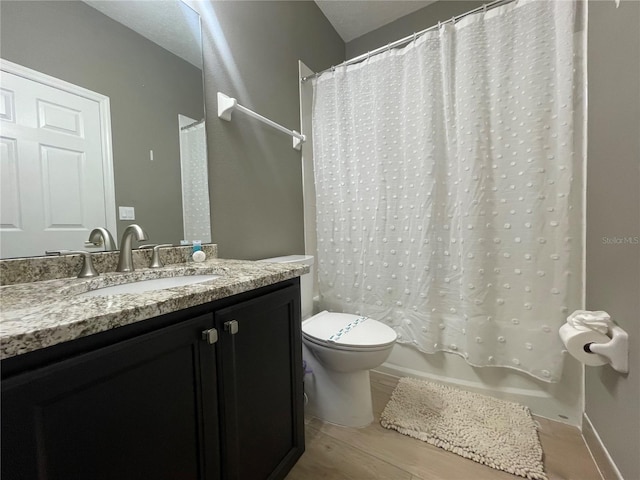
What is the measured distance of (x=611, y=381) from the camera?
0.96 metres

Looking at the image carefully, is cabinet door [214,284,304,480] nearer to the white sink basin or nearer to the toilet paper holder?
the white sink basin

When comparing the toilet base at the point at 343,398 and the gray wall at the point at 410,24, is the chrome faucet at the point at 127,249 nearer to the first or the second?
the toilet base at the point at 343,398

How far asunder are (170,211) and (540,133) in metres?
1.71

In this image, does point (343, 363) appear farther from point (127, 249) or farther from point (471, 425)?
point (127, 249)

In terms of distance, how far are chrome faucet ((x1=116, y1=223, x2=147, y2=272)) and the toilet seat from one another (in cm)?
79

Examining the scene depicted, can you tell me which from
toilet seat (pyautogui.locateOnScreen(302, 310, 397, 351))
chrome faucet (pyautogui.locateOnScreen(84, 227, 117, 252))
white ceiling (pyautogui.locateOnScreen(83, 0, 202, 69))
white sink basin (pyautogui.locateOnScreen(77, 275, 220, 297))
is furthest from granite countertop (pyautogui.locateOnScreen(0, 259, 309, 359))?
white ceiling (pyautogui.locateOnScreen(83, 0, 202, 69))

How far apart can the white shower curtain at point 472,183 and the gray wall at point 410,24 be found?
0.64 metres

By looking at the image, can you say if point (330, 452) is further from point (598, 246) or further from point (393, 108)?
point (393, 108)

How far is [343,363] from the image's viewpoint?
46.8 inches

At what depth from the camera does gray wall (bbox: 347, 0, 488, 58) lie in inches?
69.6

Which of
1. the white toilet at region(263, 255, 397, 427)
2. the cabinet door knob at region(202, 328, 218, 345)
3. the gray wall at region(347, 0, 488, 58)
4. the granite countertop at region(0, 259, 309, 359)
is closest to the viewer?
the granite countertop at region(0, 259, 309, 359)

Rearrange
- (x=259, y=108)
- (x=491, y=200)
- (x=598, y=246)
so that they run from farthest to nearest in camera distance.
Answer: (x=259, y=108)
(x=491, y=200)
(x=598, y=246)

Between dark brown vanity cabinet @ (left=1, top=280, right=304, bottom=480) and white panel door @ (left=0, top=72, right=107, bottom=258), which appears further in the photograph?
→ white panel door @ (left=0, top=72, right=107, bottom=258)

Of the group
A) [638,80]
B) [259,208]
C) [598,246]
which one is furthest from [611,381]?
[259,208]
